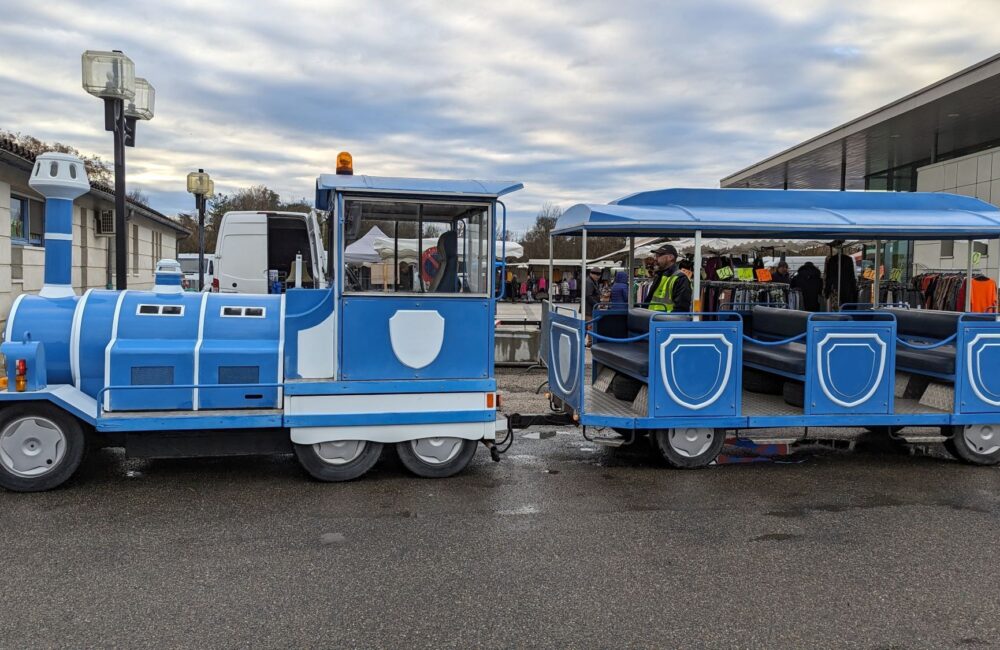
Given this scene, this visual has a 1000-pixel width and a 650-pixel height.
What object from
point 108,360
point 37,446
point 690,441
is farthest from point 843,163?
point 37,446

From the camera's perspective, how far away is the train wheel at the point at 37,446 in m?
5.48

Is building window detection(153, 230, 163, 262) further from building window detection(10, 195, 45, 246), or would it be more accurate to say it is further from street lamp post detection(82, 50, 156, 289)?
street lamp post detection(82, 50, 156, 289)

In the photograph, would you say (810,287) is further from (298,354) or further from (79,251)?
(79,251)

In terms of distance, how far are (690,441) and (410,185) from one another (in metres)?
3.17

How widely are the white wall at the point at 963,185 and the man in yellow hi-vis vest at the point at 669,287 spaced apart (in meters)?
8.54

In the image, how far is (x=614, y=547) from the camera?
4691 mm

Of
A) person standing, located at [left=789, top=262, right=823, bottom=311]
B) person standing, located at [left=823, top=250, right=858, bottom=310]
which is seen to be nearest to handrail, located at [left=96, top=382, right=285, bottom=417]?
person standing, located at [left=823, top=250, right=858, bottom=310]

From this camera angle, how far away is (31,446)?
218 inches

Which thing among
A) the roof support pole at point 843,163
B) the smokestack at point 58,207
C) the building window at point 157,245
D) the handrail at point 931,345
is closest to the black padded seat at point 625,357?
the handrail at point 931,345

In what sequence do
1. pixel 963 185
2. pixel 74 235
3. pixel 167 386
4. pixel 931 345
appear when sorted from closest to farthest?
1. pixel 167 386
2. pixel 931 345
3. pixel 963 185
4. pixel 74 235

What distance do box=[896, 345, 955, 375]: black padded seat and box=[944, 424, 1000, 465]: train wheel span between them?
560 millimetres

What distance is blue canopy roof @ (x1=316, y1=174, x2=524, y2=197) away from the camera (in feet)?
18.6

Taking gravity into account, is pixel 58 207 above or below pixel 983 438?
above

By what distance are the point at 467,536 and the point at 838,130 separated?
1737cm
